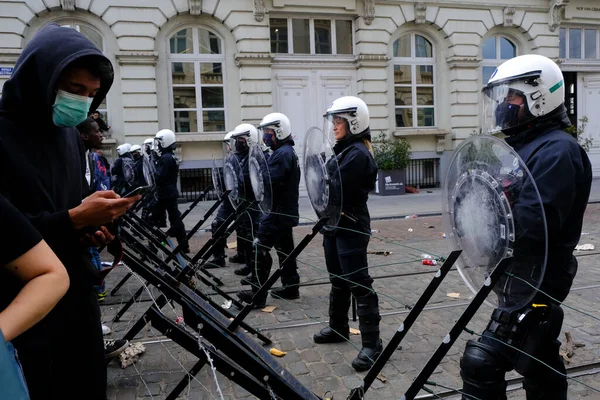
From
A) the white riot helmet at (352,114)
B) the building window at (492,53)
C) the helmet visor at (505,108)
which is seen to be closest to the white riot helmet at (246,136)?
the white riot helmet at (352,114)

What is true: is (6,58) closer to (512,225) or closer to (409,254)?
(409,254)

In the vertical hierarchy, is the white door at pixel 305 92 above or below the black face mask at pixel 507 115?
above

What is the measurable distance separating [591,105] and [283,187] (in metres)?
19.1

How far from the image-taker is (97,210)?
1.74 meters

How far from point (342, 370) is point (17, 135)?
277 centimetres

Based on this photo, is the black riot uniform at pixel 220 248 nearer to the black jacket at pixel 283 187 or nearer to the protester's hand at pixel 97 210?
the black jacket at pixel 283 187

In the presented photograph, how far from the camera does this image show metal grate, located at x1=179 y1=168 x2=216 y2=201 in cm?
1602

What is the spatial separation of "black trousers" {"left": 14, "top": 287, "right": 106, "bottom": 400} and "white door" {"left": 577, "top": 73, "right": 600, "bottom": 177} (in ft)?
71.4

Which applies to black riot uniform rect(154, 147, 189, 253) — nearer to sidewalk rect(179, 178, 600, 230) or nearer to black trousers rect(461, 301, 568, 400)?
sidewalk rect(179, 178, 600, 230)

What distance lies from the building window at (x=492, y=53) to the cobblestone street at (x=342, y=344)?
42.6 feet

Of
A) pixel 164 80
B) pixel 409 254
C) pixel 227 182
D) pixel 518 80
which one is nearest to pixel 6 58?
pixel 164 80

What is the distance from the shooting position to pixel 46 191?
183cm

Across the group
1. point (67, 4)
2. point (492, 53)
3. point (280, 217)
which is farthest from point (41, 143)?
point (492, 53)

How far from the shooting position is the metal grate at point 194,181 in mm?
16025
